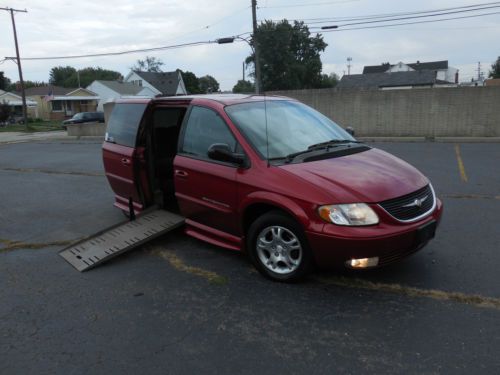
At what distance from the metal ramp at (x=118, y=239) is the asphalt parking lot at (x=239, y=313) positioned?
0.13 m

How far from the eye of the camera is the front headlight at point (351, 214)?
3408 mm

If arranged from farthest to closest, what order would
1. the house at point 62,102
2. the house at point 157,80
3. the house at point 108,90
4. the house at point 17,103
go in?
1. the house at point 157,80
2. the house at point 108,90
3. the house at point 62,102
4. the house at point 17,103

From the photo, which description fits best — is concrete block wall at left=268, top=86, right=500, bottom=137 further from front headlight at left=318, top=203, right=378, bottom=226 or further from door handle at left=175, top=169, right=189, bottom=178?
front headlight at left=318, top=203, right=378, bottom=226

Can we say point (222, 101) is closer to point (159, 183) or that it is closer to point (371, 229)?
point (159, 183)

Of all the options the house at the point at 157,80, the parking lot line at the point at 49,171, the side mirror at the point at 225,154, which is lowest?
the parking lot line at the point at 49,171

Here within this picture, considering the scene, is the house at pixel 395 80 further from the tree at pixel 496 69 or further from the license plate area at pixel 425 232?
the license plate area at pixel 425 232

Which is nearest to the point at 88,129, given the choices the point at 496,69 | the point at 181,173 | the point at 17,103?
the point at 181,173

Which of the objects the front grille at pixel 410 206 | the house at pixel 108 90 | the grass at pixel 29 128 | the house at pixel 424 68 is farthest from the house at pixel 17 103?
the house at pixel 424 68

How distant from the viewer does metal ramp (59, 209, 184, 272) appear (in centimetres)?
464

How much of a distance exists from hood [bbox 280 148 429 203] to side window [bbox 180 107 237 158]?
885 millimetres

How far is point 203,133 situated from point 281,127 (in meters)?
0.86

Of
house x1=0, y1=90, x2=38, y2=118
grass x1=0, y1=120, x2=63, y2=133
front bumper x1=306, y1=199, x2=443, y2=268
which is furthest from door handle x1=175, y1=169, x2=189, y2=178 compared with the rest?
house x1=0, y1=90, x2=38, y2=118

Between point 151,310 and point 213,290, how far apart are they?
60 centimetres

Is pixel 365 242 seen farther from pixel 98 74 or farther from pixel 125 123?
pixel 98 74
